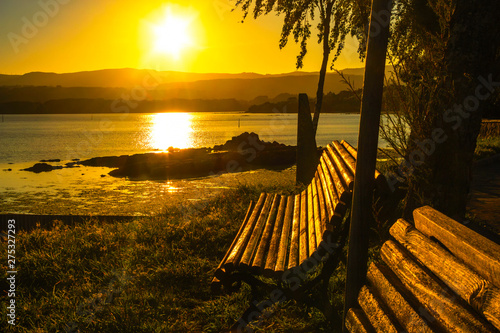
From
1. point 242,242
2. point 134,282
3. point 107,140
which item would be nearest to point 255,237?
point 242,242

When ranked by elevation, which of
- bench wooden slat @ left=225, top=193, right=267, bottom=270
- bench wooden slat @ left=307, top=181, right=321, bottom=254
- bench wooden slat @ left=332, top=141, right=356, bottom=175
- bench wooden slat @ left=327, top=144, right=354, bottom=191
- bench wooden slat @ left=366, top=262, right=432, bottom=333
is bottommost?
bench wooden slat @ left=225, top=193, right=267, bottom=270

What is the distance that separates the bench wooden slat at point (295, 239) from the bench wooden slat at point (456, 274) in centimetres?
109

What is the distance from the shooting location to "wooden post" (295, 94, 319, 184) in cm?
1039

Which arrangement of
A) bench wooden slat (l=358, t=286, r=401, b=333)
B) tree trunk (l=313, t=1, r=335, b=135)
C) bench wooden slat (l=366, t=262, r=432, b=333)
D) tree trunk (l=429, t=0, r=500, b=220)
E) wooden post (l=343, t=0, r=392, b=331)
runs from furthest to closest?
tree trunk (l=313, t=1, r=335, b=135) < tree trunk (l=429, t=0, r=500, b=220) < wooden post (l=343, t=0, r=392, b=331) < bench wooden slat (l=358, t=286, r=401, b=333) < bench wooden slat (l=366, t=262, r=432, b=333)

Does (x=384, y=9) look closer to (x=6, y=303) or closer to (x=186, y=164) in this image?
(x=6, y=303)

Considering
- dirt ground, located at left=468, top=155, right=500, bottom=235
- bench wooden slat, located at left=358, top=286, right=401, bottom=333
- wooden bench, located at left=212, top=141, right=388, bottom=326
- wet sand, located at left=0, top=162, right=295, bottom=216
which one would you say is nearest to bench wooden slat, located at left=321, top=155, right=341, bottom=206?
wooden bench, located at left=212, top=141, right=388, bottom=326

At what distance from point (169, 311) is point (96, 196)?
15975 mm

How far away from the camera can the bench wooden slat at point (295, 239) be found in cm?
328

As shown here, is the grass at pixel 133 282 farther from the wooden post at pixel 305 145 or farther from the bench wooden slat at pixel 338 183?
the wooden post at pixel 305 145

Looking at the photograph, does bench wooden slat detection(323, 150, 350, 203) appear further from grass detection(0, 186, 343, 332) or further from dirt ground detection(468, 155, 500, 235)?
dirt ground detection(468, 155, 500, 235)

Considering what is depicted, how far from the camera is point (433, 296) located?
177 centimetres

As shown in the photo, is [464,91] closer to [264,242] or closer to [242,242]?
[264,242]

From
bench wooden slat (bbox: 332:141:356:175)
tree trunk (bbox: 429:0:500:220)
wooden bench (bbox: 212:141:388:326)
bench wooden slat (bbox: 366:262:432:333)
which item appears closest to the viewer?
bench wooden slat (bbox: 366:262:432:333)

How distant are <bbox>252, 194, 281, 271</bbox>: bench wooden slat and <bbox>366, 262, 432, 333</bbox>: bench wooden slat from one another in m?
1.06
